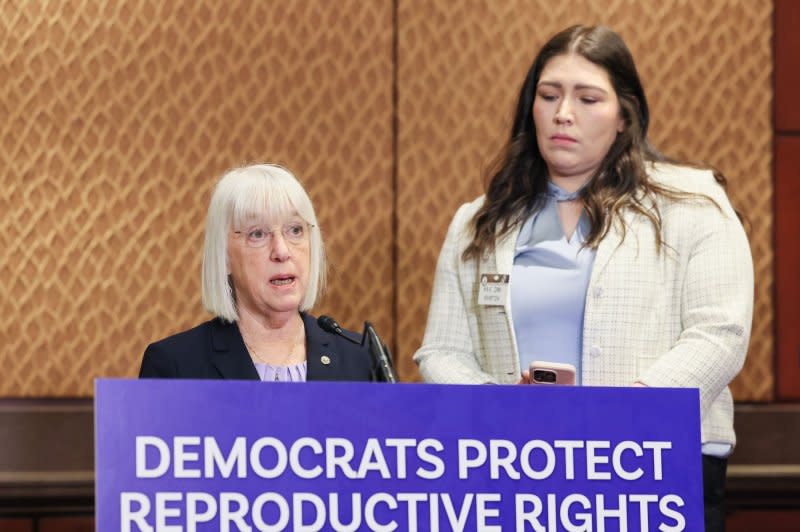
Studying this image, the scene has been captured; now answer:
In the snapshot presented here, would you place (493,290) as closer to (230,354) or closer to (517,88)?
(230,354)

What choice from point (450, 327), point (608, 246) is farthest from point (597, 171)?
point (450, 327)

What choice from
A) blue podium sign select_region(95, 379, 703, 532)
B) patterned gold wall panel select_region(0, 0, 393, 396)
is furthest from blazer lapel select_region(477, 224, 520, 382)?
patterned gold wall panel select_region(0, 0, 393, 396)

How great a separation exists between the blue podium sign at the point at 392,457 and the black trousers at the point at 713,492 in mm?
715

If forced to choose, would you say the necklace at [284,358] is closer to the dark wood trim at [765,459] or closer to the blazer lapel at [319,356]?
the blazer lapel at [319,356]

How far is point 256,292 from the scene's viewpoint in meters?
1.96

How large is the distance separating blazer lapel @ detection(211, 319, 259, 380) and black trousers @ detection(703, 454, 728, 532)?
0.83m

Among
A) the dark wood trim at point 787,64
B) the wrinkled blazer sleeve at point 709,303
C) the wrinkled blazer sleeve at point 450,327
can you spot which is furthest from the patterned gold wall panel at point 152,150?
the wrinkled blazer sleeve at point 709,303

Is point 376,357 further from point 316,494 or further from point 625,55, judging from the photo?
point 625,55

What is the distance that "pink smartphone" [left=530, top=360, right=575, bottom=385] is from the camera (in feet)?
5.68

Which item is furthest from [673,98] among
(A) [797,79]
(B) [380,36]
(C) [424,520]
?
(C) [424,520]

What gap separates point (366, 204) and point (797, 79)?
1.27m

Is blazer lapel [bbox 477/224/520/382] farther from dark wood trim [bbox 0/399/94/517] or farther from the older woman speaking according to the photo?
dark wood trim [bbox 0/399/94/517]

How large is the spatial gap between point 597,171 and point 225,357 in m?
0.82

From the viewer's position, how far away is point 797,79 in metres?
3.34
